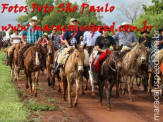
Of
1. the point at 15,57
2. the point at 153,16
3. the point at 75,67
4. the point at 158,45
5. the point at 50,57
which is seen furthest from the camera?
the point at 153,16

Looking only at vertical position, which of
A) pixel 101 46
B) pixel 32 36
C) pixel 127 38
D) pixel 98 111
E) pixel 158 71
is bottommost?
pixel 98 111

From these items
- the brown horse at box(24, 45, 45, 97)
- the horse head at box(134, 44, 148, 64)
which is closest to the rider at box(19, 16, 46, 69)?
the brown horse at box(24, 45, 45, 97)

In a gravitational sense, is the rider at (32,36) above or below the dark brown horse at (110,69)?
above

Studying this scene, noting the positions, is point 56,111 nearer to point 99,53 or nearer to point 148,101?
point 99,53

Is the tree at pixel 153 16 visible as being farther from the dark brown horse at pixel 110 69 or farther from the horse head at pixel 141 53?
the dark brown horse at pixel 110 69

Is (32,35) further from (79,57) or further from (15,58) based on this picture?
(79,57)

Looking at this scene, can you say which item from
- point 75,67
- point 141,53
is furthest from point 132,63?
point 75,67

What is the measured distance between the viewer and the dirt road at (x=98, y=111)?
9.09 m

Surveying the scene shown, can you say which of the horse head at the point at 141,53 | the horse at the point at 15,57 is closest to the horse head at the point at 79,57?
the horse head at the point at 141,53

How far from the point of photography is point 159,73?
13.1 m

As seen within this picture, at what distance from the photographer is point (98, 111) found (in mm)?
10320

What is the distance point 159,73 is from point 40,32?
5.76 m

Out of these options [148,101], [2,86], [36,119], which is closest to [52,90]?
[2,86]

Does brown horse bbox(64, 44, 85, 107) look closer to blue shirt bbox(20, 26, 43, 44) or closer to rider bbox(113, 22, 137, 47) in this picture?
blue shirt bbox(20, 26, 43, 44)
